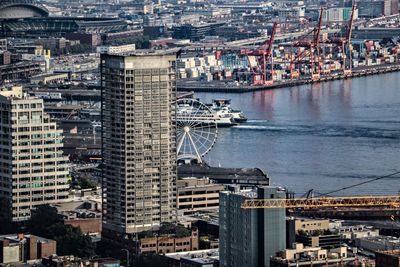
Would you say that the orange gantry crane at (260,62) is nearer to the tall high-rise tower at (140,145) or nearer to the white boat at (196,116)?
the white boat at (196,116)

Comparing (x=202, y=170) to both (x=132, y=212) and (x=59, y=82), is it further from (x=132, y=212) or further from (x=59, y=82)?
(x=59, y=82)

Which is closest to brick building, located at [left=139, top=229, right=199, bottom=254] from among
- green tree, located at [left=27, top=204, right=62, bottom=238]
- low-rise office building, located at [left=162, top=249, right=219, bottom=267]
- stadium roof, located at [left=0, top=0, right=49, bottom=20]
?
low-rise office building, located at [left=162, top=249, right=219, bottom=267]

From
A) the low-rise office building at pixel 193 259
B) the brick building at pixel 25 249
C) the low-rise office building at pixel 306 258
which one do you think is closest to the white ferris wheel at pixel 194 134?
the low-rise office building at pixel 193 259

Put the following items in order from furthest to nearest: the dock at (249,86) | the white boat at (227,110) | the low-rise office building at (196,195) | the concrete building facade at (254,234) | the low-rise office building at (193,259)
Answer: the dock at (249,86) → the white boat at (227,110) → the low-rise office building at (196,195) → the low-rise office building at (193,259) → the concrete building facade at (254,234)

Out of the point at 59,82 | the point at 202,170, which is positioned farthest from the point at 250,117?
the point at 202,170

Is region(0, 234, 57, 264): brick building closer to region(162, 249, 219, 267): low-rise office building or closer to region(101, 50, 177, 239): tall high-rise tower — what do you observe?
region(162, 249, 219, 267): low-rise office building

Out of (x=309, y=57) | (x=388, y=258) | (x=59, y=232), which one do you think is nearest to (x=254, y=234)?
(x=388, y=258)
